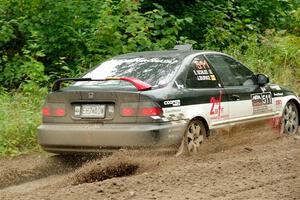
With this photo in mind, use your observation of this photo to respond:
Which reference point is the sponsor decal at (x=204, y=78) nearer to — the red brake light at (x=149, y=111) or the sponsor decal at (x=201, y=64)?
the sponsor decal at (x=201, y=64)

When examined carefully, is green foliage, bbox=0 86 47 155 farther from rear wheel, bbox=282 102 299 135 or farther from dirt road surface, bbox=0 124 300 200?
rear wheel, bbox=282 102 299 135

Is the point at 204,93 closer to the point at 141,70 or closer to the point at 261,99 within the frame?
the point at 141,70

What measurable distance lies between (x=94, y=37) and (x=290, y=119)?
4954 mm

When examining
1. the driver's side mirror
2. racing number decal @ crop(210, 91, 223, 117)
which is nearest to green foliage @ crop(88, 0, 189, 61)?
the driver's side mirror

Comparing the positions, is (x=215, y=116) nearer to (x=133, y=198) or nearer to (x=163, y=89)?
(x=163, y=89)

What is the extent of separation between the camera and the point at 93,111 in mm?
6980

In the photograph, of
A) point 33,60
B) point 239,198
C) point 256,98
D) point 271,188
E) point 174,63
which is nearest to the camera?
point 239,198

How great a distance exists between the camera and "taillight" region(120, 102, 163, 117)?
680 cm

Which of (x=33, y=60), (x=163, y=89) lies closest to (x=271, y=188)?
(x=163, y=89)

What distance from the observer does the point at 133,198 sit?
5312 mm

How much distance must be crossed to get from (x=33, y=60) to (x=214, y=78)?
4.96 m

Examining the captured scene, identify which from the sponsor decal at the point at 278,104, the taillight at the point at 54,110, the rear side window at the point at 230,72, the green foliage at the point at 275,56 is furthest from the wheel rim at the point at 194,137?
the green foliage at the point at 275,56

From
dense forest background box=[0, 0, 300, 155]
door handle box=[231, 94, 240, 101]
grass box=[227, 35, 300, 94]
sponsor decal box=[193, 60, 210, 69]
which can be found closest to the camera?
sponsor decal box=[193, 60, 210, 69]

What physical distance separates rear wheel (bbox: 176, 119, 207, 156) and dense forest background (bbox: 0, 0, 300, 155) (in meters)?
3.26
